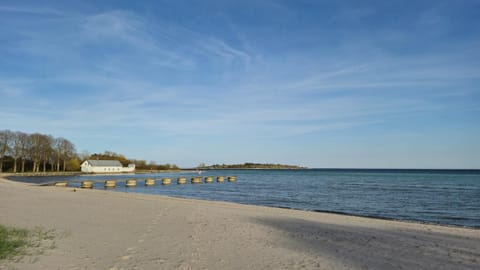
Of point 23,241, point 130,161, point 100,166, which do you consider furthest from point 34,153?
point 23,241

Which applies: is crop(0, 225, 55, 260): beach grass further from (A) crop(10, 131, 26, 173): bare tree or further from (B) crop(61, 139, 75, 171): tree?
(B) crop(61, 139, 75, 171): tree

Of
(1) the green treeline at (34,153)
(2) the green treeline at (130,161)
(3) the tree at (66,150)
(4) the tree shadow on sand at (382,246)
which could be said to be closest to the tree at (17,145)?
(1) the green treeline at (34,153)

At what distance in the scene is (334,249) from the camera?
8.22 meters

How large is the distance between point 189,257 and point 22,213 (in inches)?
405

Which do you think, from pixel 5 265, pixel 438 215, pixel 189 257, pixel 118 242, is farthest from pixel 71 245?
pixel 438 215

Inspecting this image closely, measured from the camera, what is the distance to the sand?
21.7 ft

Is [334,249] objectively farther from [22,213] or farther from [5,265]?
[22,213]

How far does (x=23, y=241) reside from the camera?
801 centimetres

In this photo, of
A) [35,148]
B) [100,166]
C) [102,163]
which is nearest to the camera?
[35,148]

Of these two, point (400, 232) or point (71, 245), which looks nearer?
point (71, 245)

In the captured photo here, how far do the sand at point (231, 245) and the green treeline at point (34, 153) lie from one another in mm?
70085

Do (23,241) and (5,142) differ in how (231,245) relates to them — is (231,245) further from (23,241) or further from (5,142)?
(5,142)

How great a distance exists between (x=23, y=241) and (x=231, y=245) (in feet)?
17.0

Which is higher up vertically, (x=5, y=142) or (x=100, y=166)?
(x=5, y=142)
